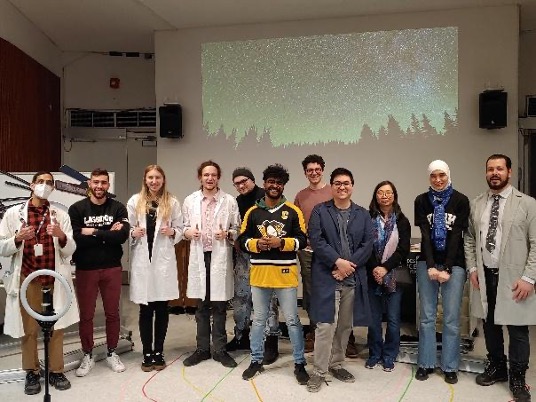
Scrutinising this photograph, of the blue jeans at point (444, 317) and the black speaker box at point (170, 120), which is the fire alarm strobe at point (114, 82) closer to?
the black speaker box at point (170, 120)

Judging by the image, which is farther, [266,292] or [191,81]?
[191,81]

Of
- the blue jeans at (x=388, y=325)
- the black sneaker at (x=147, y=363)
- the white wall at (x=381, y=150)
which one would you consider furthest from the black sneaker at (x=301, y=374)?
the white wall at (x=381, y=150)

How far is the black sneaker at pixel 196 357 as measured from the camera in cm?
348

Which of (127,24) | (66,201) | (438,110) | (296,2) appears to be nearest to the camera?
(66,201)

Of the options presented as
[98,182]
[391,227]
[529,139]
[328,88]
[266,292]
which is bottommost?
[266,292]

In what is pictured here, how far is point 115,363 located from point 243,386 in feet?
3.19

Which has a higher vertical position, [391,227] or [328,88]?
[328,88]

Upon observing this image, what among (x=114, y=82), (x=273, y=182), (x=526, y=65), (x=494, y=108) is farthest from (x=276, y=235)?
(x=114, y=82)

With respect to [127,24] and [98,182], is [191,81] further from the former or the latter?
[98,182]

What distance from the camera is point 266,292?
10.5ft

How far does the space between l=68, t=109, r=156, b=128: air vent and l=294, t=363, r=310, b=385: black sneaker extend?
15.0ft

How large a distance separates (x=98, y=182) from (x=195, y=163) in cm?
247

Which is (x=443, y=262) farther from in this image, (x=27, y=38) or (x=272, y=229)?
(x=27, y=38)

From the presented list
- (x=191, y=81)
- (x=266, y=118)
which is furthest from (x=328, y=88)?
(x=191, y=81)
